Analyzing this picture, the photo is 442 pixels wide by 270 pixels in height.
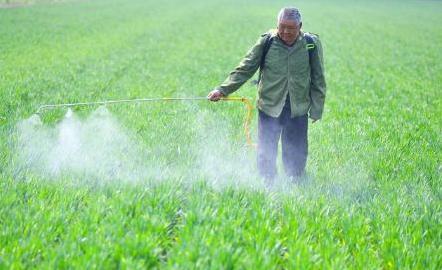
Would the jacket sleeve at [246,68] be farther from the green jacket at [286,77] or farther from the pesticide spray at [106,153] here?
the pesticide spray at [106,153]

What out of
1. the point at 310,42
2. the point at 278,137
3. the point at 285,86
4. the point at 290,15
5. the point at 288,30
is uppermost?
the point at 290,15

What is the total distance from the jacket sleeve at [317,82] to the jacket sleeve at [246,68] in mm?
556

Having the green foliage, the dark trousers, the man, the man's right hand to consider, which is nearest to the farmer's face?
the man

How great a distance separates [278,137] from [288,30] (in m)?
1.23

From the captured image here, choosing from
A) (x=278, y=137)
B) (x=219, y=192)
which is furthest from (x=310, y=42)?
(x=219, y=192)

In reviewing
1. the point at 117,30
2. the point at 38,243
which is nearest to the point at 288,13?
the point at 38,243

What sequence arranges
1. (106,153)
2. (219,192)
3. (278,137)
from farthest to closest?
(106,153) < (278,137) < (219,192)

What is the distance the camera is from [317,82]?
544 centimetres

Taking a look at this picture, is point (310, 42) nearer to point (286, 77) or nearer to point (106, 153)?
point (286, 77)

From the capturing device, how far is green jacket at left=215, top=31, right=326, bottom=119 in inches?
205

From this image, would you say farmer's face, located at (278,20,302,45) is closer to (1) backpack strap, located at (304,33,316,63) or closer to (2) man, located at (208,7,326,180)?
(2) man, located at (208,7,326,180)

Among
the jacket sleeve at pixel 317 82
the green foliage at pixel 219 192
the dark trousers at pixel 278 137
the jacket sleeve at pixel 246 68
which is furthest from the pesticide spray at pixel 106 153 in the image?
the jacket sleeve at pixel 317 82

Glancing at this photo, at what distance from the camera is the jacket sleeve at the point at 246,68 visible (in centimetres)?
526

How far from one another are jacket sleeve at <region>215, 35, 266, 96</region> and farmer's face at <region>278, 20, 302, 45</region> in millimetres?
229
